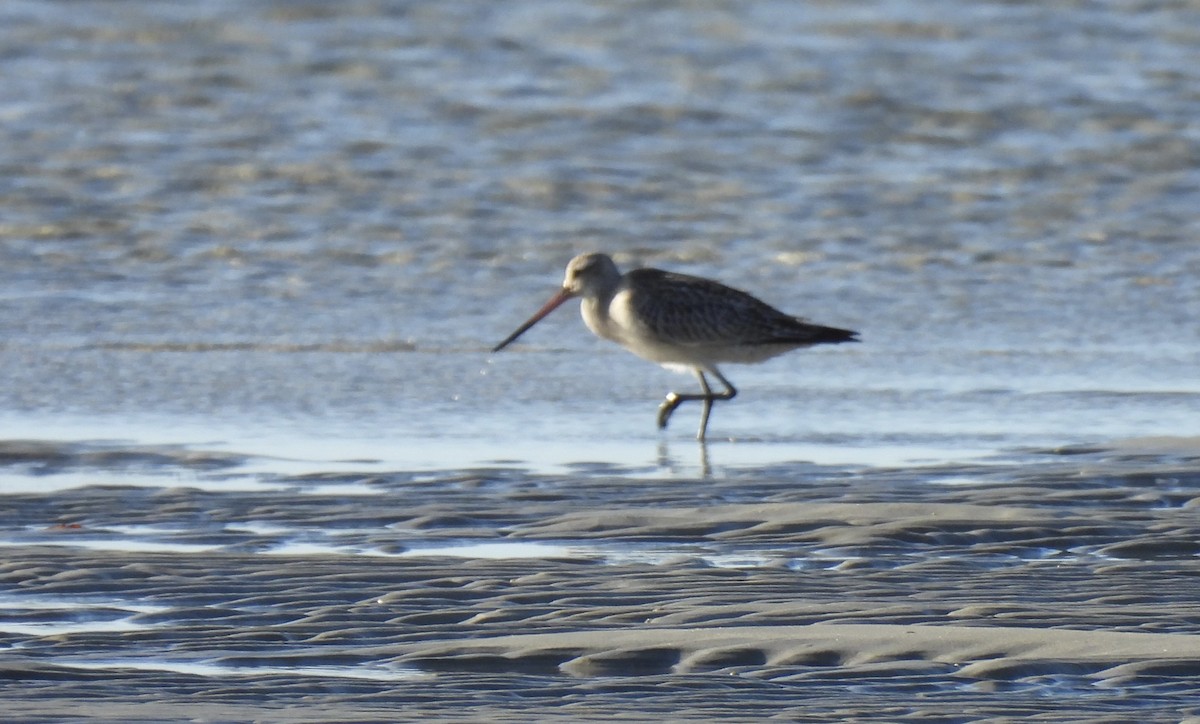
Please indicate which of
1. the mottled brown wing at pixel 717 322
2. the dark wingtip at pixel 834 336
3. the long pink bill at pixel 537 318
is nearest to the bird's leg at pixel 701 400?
the mottled brown wing at pixel 717 322

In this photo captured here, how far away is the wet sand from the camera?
3547mm

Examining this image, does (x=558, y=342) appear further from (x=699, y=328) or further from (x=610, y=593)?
(x=610, y=593)

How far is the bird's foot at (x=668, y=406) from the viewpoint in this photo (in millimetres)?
7169

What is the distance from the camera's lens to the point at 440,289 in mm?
9906

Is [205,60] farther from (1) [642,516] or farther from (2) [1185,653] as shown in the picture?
(2) [1185,653]

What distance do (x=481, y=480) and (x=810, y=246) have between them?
5.40 metres

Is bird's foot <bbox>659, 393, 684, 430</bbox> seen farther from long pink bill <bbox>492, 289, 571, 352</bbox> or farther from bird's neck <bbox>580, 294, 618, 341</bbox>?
long pink bill <bbox>492, 289, 571, 352</bbox>

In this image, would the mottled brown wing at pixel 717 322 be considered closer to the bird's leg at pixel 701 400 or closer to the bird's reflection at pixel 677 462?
the bird's leg at pixel 701 400

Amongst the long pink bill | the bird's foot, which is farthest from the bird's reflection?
the long pink bill

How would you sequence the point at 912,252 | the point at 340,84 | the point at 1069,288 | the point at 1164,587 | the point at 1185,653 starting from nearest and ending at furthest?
the point at 1185,653 → the point at 1164,587 → the point at 1069,288 → the point at 912,252 → the point at 340,84

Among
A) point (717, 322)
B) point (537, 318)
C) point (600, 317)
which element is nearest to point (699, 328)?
point (717, 322)

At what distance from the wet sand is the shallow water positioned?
0.7 inches

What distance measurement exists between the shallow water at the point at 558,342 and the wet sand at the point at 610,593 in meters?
0.02

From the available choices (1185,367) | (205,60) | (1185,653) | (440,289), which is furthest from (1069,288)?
(205,60)
